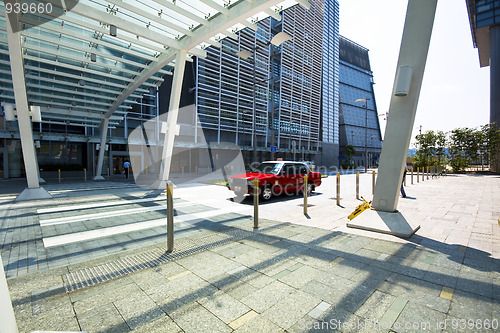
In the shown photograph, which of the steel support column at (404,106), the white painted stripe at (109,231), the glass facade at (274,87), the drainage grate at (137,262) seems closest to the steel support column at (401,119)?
the steel support column at (404,106)

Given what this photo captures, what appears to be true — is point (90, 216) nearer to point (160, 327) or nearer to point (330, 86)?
point (160, 327)

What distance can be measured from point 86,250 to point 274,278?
3.54 metres

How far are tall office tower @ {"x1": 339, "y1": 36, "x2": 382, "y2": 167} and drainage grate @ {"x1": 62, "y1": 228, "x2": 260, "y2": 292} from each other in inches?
2512

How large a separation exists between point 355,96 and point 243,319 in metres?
82.1

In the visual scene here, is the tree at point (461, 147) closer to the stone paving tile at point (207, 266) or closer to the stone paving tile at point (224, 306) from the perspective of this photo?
Answer: the stone paving tile at point (207, 266)

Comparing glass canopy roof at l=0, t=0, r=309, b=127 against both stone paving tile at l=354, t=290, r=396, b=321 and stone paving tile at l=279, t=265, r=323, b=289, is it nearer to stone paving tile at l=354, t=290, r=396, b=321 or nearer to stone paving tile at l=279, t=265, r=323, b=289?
stone paving tile at l=279, t=265, r=323, b=289

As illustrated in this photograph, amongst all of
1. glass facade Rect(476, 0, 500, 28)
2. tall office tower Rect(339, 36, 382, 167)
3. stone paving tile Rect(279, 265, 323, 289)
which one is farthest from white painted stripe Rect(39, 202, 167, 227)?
tall office tower Rect(339, 36, 382, 167)

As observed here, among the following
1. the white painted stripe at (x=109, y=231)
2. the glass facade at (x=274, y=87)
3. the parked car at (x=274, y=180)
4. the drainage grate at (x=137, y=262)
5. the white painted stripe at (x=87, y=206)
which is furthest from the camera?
the glass facade at (x=274, y=87)

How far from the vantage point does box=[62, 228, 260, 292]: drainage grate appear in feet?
10.8

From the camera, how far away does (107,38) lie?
11.2 m

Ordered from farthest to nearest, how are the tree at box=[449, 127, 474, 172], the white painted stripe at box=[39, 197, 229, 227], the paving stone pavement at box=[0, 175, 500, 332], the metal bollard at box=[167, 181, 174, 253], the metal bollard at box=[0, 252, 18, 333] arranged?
the tree at box=[449, 127, 474, 172], the white painted stripe at box=[39, 197, 229, 227], the metal bollard at box=[167, 181, 174, 253], the paving stone pavement at box=[0, 175, 500, 332], the metal bollard at box=[0, 252, 18, 333]

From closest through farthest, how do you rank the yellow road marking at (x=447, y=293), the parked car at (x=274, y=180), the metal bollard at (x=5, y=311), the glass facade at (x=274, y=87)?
1. the metal bollard at (x=5, y=311)
2. the yellow road marking at (x=447, y=293)
3. the parked car at (x=274, y=180)
4. the glass facade at (x=274, y=87)

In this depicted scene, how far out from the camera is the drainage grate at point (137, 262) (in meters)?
3.29

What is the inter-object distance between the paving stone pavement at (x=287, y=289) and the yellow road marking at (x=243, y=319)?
0.03 ft
